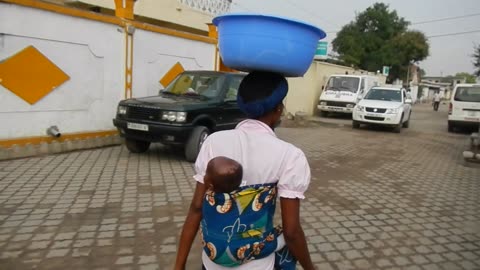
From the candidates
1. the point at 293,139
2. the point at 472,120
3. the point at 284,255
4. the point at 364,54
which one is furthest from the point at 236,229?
the point at 364,54

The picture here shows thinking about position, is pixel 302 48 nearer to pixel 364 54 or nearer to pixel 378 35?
pixel 364 54

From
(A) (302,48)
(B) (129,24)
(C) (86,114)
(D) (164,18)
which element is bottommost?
(C) (86,114)

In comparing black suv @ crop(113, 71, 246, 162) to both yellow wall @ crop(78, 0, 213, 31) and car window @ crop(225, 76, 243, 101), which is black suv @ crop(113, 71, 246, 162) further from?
yellow wall @ crop(78, 0, 213, 31)

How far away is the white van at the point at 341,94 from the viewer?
1839 centimetres

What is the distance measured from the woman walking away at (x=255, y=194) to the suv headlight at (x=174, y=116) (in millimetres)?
5188

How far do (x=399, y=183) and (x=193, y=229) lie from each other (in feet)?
18.9

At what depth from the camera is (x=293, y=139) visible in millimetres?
11328

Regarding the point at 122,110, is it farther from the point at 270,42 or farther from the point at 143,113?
the point at 270,42

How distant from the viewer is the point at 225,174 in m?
1.48

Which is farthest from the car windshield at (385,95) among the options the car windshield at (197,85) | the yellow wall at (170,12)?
the car windshield at (197,85)

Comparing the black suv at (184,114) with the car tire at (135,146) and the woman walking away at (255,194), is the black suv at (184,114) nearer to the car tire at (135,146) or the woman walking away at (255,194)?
the car tire at (135,146)

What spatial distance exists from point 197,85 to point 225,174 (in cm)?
665

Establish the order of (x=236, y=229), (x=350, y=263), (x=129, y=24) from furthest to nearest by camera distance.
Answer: (x=129, y=24) < (x=350, y=263) < (x=236, y=229)

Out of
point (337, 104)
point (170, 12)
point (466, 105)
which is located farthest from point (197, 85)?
point (337, 104)
